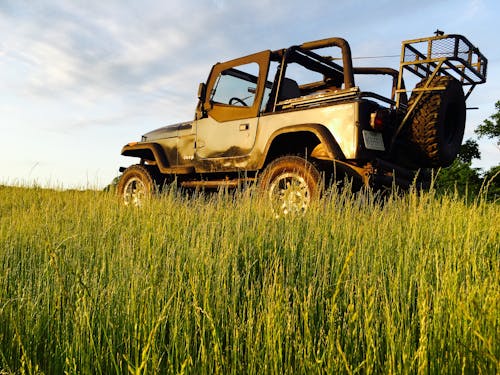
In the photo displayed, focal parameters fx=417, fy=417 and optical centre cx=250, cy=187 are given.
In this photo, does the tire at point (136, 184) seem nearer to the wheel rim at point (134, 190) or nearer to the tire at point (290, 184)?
the wheel rim at point (134, 190)

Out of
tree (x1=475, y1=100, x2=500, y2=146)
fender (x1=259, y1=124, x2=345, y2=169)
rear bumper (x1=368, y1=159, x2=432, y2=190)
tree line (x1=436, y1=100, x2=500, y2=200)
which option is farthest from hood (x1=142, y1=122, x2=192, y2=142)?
tree (x1=475, y1=100, x2=500, y2=146)

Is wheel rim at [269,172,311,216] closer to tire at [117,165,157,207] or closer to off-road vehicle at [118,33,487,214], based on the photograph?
A: off-road vehicle at [118,33,487,214]

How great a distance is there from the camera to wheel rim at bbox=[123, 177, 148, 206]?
725 cm

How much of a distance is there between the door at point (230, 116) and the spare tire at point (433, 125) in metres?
1.98

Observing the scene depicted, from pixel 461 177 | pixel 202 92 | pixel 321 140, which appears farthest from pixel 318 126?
pixel 461 177

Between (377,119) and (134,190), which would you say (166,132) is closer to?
(134,190)

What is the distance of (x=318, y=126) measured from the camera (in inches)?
188

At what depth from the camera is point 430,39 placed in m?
4.80

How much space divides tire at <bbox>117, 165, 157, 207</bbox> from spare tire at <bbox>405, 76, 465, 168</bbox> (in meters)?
4.15

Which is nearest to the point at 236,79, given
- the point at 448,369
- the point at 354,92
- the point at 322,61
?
the point at 322,61

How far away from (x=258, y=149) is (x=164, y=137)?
245cm

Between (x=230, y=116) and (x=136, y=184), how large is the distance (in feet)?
8.19

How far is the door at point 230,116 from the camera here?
18.7 ft

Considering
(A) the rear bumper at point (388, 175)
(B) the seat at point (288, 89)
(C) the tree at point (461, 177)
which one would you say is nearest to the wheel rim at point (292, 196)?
(A) the rear bumper at point (388, 175)
